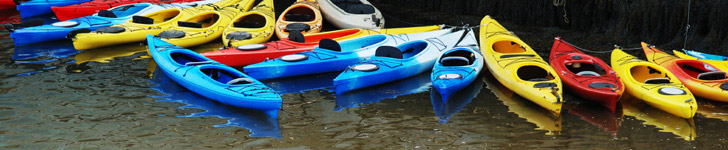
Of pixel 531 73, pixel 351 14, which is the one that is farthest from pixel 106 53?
pixel 531 73

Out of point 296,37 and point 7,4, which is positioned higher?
point 296,37

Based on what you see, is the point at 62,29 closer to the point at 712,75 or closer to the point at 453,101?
the point at 453,101

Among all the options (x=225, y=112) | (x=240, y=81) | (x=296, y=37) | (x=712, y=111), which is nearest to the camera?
(x=712, y=111)

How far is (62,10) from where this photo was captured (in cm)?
1055

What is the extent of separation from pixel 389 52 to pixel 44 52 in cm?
455

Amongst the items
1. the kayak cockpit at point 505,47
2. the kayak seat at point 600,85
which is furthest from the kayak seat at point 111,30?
the kayak seat at point 600,85

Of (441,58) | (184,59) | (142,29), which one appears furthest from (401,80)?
(142,29)

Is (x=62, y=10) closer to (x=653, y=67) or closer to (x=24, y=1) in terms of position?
(x=24, y=1)

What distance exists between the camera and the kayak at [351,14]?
381 inches

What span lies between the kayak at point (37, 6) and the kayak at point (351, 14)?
4.35 metres

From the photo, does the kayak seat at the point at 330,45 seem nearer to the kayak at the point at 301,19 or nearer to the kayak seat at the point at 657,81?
the kayak at the point at 301,19

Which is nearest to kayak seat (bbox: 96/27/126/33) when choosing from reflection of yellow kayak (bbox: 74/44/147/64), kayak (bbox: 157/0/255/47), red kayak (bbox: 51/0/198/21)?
reflection of yellow kayak (bbox: 74/44/147/64)

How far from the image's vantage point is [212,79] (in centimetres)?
671

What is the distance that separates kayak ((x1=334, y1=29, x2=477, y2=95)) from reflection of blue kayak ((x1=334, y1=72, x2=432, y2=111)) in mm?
56
